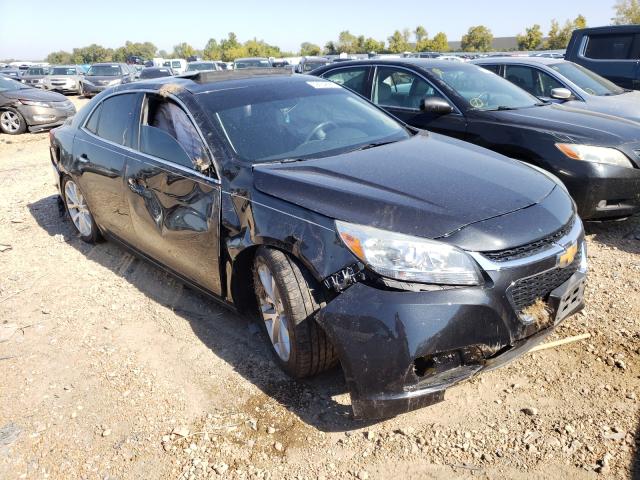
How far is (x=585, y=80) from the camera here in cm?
734

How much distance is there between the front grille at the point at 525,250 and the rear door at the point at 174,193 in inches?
60.1

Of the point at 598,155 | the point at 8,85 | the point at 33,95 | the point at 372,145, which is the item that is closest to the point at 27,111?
the point at 33,95

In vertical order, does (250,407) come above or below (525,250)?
below

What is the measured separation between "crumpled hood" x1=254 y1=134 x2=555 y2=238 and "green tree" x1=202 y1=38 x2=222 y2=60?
8118cm

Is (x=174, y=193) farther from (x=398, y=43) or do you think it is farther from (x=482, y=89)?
(x=398, y=43)

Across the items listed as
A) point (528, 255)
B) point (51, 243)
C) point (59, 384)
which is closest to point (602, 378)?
point (528, 255)

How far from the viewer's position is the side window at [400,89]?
219 inches

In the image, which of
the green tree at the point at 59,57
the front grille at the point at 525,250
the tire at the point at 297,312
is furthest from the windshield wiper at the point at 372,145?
the green tree at the point at 59,57

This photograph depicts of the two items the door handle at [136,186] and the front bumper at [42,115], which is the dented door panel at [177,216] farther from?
the front bumper at [42,115]

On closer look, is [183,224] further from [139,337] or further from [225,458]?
[225,458]

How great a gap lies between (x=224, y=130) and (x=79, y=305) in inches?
73.1

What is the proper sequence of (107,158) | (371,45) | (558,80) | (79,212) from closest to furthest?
(107,158)
(79,212)
(558,80)
(371,45)

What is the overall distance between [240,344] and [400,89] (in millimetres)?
3620

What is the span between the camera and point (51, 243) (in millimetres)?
5324
